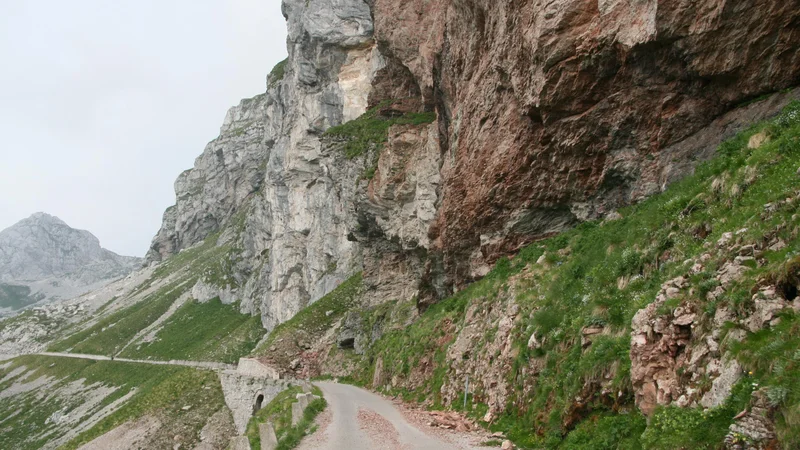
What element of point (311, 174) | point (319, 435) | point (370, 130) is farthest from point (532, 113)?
point (311, 174)

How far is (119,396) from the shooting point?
66.9m

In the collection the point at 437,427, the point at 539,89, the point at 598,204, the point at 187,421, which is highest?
the point at 539,89

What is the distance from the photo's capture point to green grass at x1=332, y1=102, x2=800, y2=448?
23.4ft

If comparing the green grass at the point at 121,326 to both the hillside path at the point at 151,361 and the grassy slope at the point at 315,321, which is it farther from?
the grassy slope at the point at 315,321

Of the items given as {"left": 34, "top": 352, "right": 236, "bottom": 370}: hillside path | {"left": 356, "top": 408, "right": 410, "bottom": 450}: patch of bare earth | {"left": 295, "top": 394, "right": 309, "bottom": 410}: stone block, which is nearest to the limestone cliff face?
{"left": 356, "top": 408, "right": 410, "bottom": 450}: patch of bare earth

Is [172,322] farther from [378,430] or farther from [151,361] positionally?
[378,430]

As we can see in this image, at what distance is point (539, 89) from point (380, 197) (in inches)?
918

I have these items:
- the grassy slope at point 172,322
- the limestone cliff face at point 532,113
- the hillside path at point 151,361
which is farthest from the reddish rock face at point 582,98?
the grassy slope at point 172,322

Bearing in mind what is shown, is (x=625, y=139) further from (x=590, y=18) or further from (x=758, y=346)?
(x=758, y=346)

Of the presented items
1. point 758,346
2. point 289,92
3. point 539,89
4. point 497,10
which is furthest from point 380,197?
point 289,92

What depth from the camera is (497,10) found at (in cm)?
2336

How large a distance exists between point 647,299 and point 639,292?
3.12ft

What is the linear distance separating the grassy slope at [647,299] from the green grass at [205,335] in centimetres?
6079

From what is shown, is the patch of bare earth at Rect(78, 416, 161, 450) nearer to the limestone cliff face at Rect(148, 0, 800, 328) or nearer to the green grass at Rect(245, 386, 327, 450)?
the green grass at Rect(245, 386, 327, 450)
